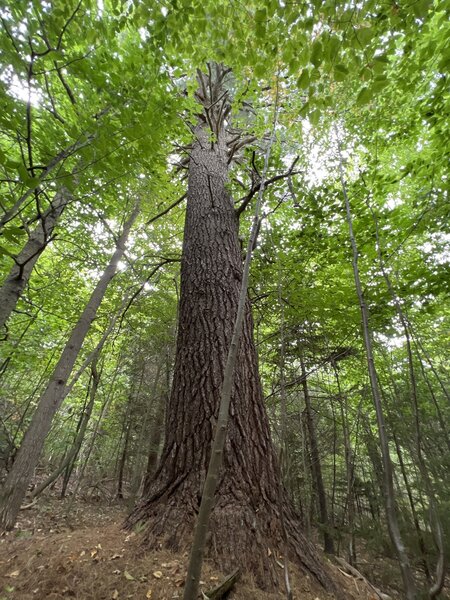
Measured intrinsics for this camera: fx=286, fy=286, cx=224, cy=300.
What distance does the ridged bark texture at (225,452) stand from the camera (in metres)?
1.71

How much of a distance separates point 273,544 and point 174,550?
592 millimetres

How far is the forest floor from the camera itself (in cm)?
143

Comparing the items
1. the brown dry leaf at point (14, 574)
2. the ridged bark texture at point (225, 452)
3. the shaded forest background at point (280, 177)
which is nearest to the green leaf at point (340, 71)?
the shaded forest background at point (280, 177)

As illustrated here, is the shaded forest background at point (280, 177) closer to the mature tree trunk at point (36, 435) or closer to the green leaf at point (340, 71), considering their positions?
the green leaf at point (340, 71)

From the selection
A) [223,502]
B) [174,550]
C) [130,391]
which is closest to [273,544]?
[223,502]

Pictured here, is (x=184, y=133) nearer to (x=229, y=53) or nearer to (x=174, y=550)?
(x=229, y=53)

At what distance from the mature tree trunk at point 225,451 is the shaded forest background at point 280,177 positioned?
0.24 m

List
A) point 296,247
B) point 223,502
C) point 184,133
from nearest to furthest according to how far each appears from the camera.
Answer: point 223,502, point 184,133, point 296,247

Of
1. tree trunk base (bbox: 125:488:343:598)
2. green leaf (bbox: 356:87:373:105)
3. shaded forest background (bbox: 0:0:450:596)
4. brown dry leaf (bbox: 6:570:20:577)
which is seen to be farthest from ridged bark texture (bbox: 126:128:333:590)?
green leaf (bbox: 356:87:373:105)

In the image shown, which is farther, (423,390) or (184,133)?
(423,390)

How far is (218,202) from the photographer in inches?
144

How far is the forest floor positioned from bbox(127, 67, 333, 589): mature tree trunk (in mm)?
109

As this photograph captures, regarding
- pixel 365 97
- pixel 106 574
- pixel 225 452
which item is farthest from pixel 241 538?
pixel 365 97

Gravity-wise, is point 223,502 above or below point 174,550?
above
